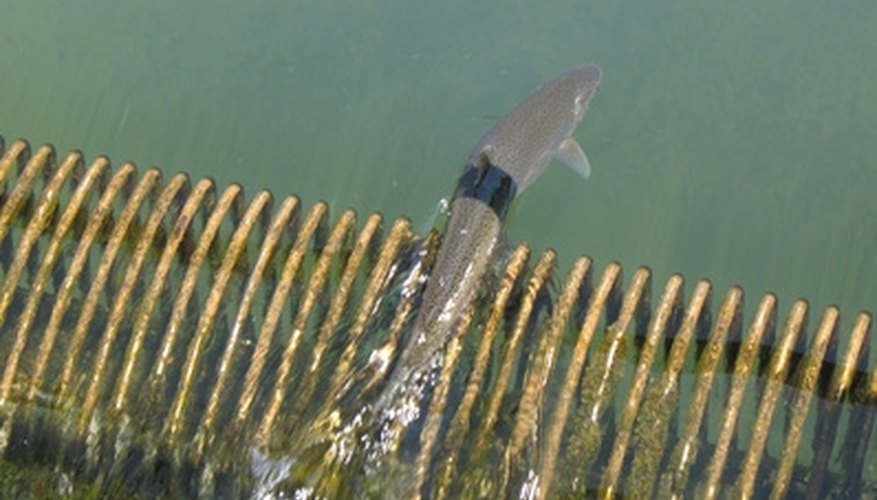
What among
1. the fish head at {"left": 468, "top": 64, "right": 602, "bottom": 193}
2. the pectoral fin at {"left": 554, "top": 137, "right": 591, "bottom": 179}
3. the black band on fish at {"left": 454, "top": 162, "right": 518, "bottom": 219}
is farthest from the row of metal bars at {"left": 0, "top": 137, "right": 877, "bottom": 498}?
the pectoral fin at {"left": 554, "top": 137, "right": 591, "bottom": 179}

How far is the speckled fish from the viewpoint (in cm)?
335

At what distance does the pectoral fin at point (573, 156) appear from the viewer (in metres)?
4.77

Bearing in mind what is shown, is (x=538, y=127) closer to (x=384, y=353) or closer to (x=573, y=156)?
(x=573, y=156)

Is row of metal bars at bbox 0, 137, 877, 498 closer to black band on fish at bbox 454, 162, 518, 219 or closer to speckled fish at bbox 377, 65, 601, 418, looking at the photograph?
speckled fish at bbox 377, 65, 601, 418

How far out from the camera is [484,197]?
4.24 m

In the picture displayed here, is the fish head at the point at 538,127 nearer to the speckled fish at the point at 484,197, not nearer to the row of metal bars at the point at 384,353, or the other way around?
the speckled fish at the point at 484,197

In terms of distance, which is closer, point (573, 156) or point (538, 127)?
point (538, 127)

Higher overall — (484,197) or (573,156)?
(573,156)

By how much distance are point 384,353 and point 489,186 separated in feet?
3.60

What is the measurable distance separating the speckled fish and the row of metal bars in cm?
5

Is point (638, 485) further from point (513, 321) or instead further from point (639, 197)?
point (639, 197)

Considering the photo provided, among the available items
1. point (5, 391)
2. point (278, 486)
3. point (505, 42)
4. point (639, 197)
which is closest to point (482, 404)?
point (278, 486)

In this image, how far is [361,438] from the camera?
3.29 m

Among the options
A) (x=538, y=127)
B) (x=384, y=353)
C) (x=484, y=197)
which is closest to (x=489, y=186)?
(x=484, y=197)
